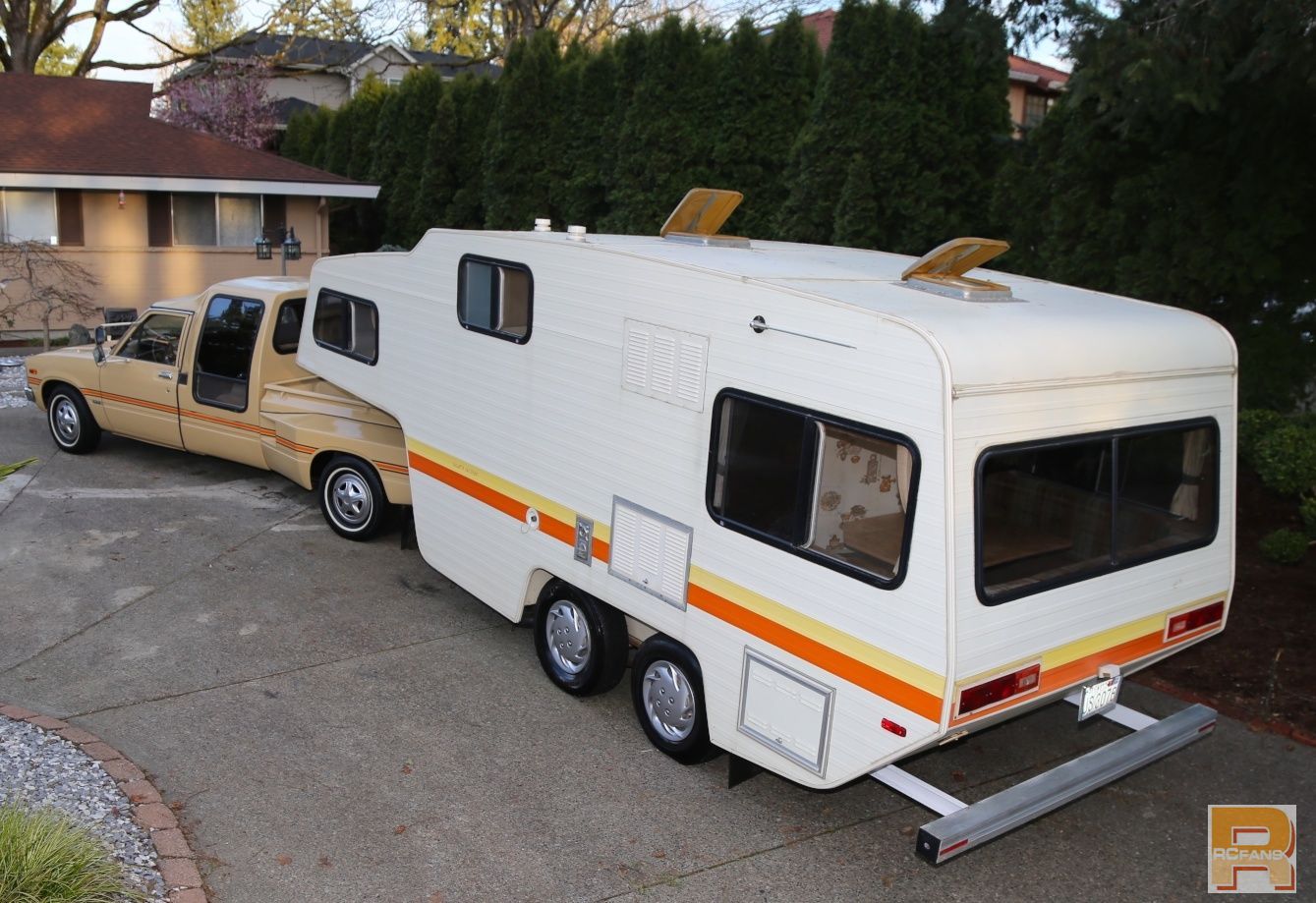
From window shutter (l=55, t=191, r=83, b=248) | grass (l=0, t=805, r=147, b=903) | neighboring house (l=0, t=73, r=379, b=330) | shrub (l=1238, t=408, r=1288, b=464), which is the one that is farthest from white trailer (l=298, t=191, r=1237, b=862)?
window shutter (l=55, t=191, r=83, b=248)

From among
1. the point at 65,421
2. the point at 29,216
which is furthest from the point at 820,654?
the point at 29,216

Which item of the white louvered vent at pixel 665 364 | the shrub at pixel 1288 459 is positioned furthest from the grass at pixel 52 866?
the shrub at pixel 1288 459

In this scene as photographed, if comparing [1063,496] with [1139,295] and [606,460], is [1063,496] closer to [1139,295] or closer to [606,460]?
[606,460]

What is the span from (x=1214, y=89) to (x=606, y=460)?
4.46m

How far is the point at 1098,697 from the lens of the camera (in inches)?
212

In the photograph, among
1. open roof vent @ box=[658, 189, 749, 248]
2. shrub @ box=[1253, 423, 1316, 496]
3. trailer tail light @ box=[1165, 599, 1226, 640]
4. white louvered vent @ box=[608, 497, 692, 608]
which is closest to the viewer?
trailer tail light @ box=[1165, 599, 1226, 640]

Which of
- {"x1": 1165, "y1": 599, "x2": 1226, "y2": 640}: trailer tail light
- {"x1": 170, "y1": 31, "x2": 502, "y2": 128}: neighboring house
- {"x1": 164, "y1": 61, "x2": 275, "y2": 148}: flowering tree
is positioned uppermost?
{"x1": 170, "y1": 31, "x2": 502, "y2": 128}: neighboring house

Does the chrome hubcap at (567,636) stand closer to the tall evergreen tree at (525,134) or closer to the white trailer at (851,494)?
the white trailer at (851,494)

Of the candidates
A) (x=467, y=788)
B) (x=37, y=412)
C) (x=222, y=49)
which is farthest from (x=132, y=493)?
(x=222, y=49)

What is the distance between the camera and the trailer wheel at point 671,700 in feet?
19.6

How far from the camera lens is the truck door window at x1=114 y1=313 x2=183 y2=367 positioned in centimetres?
1073

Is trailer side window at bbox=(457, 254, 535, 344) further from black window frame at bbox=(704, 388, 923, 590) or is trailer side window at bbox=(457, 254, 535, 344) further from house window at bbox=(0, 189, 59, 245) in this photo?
house window at bbox=(0, 189, 59, 245)

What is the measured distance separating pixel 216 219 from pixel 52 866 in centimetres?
1929

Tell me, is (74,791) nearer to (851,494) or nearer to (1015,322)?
(851,494)
